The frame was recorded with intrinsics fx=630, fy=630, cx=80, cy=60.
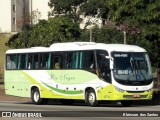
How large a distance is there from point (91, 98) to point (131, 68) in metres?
2.55

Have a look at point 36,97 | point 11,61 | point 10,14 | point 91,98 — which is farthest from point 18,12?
point 91,98

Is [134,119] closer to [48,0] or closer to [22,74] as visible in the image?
[22,74]

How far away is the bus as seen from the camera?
30.3m

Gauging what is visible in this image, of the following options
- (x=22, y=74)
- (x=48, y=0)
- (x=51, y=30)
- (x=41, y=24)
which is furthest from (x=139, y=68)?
(x=48, y=0)

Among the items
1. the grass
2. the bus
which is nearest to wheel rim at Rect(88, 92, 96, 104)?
the bus

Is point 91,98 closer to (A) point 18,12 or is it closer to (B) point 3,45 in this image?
(B) point 3,45

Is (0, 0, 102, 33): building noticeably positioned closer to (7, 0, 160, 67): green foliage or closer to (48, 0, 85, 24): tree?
(48, 0, 85, 24): tree

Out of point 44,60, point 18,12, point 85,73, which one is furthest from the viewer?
point 18,12

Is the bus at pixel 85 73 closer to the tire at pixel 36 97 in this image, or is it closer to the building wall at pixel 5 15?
the tire at pixel 36 97

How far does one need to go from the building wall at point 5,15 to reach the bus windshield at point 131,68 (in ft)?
267

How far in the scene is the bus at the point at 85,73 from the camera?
99.6ft

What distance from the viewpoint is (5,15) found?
370ft

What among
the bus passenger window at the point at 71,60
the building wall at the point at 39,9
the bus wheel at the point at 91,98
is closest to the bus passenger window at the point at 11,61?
the bus passenger window at the point at 71,60

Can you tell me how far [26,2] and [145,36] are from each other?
8138cm
